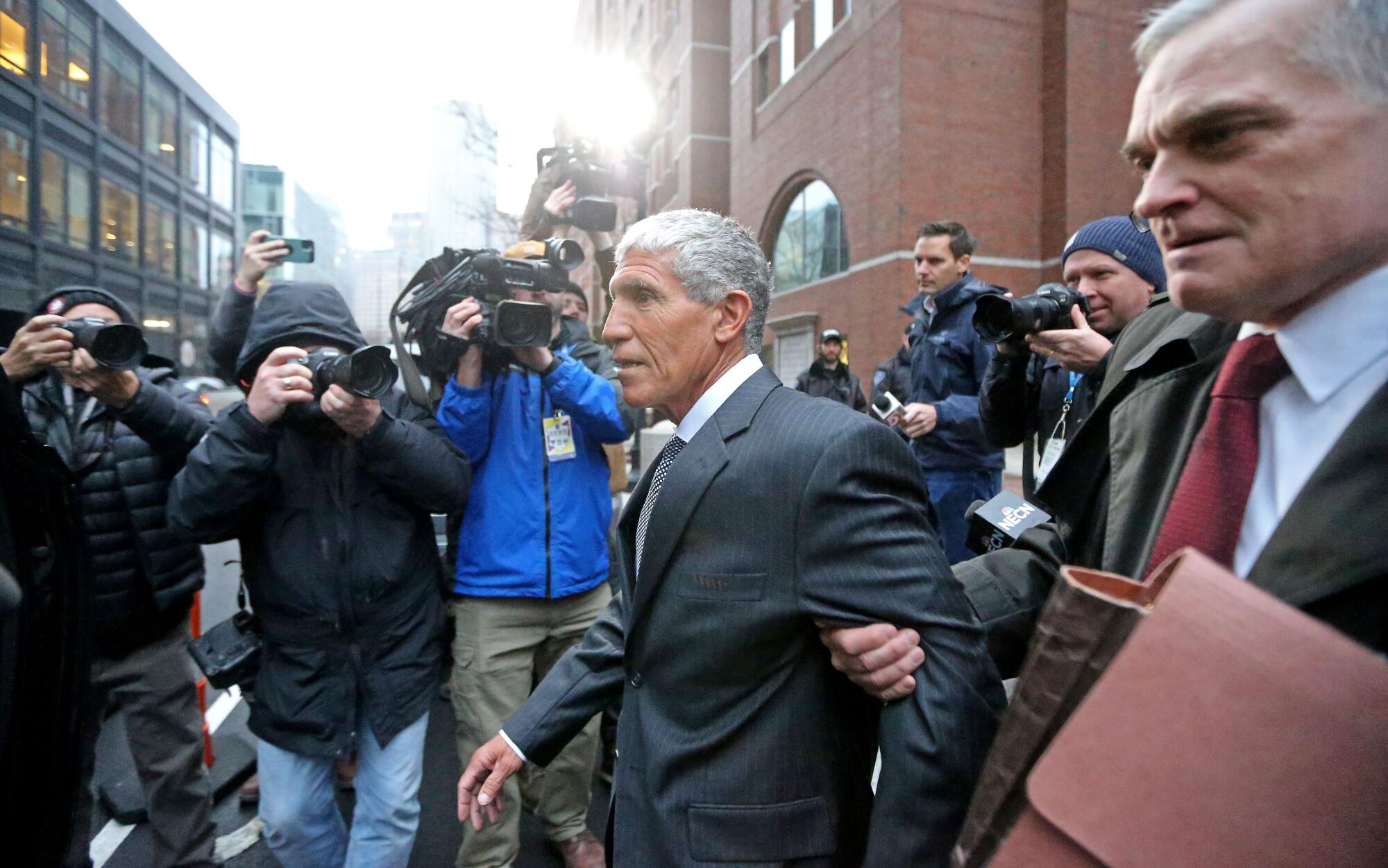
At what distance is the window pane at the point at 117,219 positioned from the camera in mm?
3945

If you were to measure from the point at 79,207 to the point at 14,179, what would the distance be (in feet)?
3.69

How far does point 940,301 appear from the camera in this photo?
3.98m

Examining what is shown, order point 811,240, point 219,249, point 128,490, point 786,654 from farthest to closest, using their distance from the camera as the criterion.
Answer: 1. point 811,240
2. point 219,249
3. point 128,490
4. point 786,654

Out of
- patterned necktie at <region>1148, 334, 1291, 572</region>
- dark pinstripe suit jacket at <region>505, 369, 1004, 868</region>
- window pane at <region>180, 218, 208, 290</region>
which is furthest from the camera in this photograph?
window pane at <region>180, 218, 208, 290</region>

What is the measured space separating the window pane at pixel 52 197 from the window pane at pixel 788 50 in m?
14.4

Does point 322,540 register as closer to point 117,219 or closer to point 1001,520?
point 1001,520

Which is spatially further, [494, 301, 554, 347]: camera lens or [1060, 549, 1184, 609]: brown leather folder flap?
[494, 301, 554, 347]: camera lens

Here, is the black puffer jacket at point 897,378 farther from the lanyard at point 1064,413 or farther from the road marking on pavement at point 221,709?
the road marking on pavement at point 221,709

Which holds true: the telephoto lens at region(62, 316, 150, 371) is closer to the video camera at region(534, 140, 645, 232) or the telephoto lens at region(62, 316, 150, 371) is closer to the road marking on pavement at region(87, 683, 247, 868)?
the road marking on pavement at region(87, 683, 247, 868)

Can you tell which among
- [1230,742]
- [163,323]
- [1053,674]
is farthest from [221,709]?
[1230,742]

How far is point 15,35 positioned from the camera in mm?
2266

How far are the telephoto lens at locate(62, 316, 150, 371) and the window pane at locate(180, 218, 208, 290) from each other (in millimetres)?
5723

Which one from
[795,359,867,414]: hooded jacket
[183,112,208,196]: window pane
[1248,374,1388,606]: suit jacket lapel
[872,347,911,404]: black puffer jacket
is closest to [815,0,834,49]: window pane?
[795,359,867,414]: hooded jacket

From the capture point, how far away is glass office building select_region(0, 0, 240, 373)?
2561 mm
